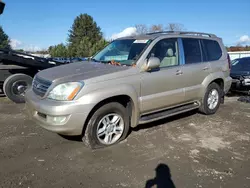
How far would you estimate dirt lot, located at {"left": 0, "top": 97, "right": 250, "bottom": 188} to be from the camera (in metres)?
3.01

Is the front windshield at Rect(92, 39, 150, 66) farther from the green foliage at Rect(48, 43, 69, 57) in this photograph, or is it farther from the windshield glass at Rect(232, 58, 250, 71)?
the green foliage at Rect(48, 43, 69, 57)

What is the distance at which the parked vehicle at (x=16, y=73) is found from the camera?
23.1 feet

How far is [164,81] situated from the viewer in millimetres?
4477

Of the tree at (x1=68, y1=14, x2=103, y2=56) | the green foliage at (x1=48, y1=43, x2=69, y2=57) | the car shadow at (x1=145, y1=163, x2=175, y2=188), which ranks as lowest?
the car shadow at (x1=145, y1=163, x2=175, y2=188)

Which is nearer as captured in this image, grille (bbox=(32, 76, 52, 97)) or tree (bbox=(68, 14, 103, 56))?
grille (bbox=(32, 76, 52, 97))

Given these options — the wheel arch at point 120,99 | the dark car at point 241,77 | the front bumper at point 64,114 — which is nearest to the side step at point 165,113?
the wheel arch at point 120,99

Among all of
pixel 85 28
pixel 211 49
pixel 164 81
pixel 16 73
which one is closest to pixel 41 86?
pixel 164 81

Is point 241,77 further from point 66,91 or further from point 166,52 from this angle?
point 66,91

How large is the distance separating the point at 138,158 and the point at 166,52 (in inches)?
87.7

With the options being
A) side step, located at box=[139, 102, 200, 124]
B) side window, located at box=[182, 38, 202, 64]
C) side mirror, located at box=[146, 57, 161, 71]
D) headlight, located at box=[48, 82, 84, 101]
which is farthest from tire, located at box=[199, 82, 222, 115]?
headlight, located at box=[48, 82, 84, 101]

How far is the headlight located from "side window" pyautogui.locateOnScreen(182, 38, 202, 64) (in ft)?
8.43

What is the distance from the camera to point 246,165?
135 inches

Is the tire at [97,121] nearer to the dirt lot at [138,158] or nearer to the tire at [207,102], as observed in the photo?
the dirt lot at [138,158]

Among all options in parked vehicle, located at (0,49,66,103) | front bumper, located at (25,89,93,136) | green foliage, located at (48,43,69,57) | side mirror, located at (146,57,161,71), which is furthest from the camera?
green foliage, located at (48,43,69,57)
